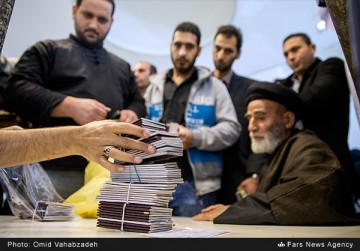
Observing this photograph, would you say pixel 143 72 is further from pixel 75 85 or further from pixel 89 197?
pixel 89 197

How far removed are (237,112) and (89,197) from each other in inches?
58.1

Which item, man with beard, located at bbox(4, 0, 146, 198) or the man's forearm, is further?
man with beard, located at bbox(4, 0, 146, 198)

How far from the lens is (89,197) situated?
215cm

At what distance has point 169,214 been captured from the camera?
4.75ft

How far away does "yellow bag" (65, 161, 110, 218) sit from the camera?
2.11m

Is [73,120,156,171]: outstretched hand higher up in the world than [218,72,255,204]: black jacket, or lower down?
higher up

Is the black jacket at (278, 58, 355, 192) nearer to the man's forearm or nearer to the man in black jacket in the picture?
the man in black jacket

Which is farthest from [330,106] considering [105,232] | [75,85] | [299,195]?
[105,232]

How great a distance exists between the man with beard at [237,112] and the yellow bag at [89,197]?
41.0 inches

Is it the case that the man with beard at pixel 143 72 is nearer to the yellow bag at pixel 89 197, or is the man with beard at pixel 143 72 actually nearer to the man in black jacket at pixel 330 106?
the man in black jacket at pixel 330 106
